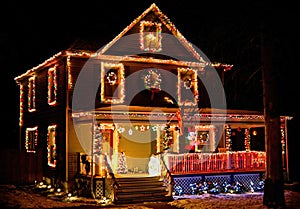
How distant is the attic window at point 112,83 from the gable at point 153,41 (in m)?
0.72

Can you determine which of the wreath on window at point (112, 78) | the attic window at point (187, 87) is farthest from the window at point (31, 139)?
the attic window at point (187, 87)

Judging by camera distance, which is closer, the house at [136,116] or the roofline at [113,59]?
the house at [136,116]

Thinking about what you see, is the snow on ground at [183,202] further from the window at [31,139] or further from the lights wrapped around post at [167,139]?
the window at [31,139]

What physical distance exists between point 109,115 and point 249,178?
25.7 feet

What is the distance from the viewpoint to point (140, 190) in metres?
20.1

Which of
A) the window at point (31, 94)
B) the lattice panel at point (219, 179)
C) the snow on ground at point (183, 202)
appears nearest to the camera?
the snow on ground at point (183, 202)

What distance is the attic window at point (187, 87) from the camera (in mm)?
26328

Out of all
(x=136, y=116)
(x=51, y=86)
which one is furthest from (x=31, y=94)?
(x=136, y=116)

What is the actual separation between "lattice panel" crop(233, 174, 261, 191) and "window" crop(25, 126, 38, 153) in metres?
12.3

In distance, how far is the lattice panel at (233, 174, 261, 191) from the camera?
2309 centimetres

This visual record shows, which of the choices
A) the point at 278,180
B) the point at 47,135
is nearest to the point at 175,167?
the point at 278,180

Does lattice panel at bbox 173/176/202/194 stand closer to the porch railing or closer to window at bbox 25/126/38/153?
the porch railing

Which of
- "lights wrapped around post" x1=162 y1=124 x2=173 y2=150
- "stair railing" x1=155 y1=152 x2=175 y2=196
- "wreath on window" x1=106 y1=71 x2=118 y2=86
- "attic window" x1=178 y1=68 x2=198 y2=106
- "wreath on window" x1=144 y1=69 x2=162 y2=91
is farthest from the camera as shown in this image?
"attic window" x1=178 y1=68 x2=198 y2=106

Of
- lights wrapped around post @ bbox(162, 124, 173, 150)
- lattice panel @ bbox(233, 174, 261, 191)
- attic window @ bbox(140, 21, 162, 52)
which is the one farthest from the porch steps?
attic window @ bbox(140, 21, 162, 52)
